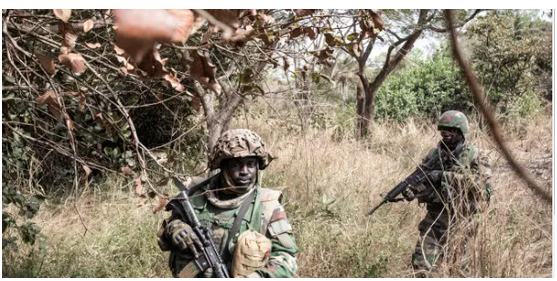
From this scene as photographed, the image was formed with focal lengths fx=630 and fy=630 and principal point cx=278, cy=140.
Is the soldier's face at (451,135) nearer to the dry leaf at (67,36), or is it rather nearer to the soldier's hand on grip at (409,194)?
the soldier's hand on grip at (409,194)

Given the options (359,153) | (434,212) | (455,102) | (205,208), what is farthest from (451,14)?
(455,102)

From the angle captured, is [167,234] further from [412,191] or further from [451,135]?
[451,135]

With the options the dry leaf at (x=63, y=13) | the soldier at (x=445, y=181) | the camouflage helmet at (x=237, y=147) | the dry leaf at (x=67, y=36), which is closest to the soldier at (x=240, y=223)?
the camouflage helmet at (x=237, y=147)

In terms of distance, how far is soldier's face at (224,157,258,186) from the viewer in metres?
2.85

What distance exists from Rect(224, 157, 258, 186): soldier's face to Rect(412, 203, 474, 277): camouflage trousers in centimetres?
112

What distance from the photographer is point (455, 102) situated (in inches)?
434

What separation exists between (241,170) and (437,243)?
184 centimetres

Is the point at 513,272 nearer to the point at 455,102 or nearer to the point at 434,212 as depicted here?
the point at 434,212

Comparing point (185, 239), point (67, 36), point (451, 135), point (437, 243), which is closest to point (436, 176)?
point (451, 135)

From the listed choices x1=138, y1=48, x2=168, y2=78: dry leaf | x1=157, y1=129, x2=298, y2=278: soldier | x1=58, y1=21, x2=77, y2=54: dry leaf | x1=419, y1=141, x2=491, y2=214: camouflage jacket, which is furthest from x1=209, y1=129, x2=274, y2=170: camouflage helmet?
x1=138, y1=48, x2=168, y2=78: dry leaf

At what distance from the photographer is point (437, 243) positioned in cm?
412

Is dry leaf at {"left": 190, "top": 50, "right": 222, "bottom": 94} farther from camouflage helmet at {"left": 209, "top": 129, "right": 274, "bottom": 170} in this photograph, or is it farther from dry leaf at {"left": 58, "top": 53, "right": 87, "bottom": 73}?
camouflage helmet at {"left": 209, "top": 129, "right": 274, "bottom": 170}

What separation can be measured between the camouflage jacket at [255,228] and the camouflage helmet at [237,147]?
181 mm

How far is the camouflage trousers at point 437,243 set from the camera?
11.7 feet
